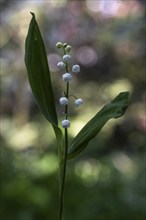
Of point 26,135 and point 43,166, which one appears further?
point 26,135

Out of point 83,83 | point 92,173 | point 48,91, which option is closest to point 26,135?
point 83,83

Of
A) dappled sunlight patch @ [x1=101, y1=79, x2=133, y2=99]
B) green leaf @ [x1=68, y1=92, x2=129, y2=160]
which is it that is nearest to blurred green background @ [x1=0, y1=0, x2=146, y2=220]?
dappled sunlight patch @ [x1=101, y1=79, x2=133, y2=99]

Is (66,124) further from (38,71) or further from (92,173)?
(92,173)

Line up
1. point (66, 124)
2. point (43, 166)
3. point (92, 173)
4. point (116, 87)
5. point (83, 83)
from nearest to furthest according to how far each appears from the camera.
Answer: point (66, 124)
point (43, 166)
point (92, 173)
point (116, 87)
point (83, 83)

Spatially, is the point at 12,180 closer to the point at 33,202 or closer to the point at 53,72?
the point at 33,202

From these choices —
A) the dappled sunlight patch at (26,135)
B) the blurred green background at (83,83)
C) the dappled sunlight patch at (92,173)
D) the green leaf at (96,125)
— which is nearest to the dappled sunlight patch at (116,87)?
the blurred green background at (83,83)

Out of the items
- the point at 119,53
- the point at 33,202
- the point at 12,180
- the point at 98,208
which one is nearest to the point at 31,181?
the point at 12,180

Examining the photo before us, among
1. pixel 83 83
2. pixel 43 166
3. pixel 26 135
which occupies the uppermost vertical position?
pixel 83 83
